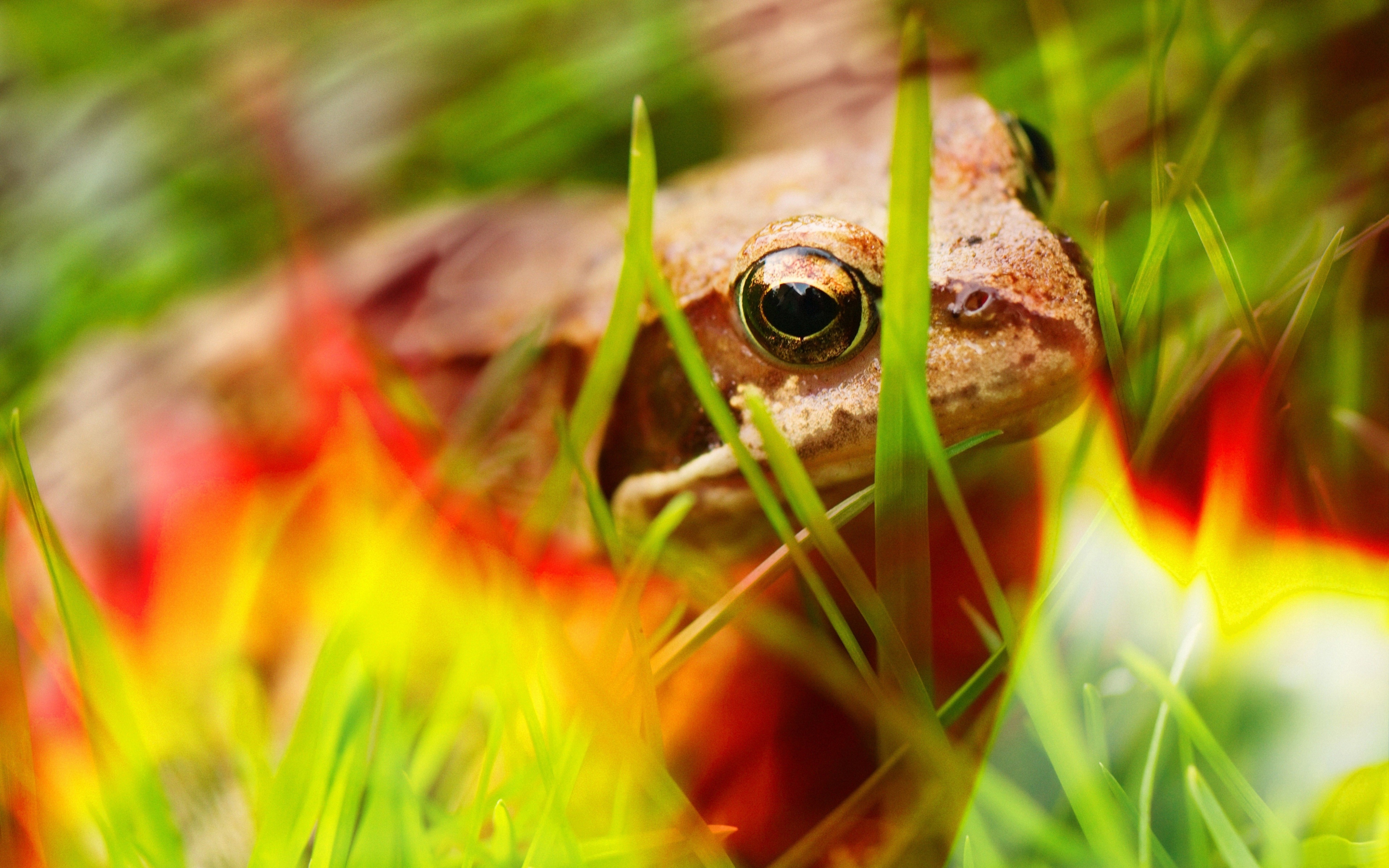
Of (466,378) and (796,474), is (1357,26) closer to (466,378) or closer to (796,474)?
(796,474)

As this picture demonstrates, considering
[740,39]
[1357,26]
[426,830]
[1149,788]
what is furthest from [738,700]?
[740,39]

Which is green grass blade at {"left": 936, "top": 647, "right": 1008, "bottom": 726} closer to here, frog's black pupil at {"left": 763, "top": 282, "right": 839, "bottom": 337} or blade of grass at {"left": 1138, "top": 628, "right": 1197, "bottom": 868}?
blade of grass at {"left": 1138, "top": 628, "right": 1197, "bottom": 868}

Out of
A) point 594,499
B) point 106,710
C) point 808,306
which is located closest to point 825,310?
point 808,306

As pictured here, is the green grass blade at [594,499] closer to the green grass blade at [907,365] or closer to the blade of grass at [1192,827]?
the green grass blade at [907,365]

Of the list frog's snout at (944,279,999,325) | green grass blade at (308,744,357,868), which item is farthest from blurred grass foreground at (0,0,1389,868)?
frog's snout at (944,279,999,325)

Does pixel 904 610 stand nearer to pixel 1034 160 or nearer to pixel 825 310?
pixel 825 310

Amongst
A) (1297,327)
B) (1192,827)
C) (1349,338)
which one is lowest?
(1192,827)

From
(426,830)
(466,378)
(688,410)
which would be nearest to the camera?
(426,830)
